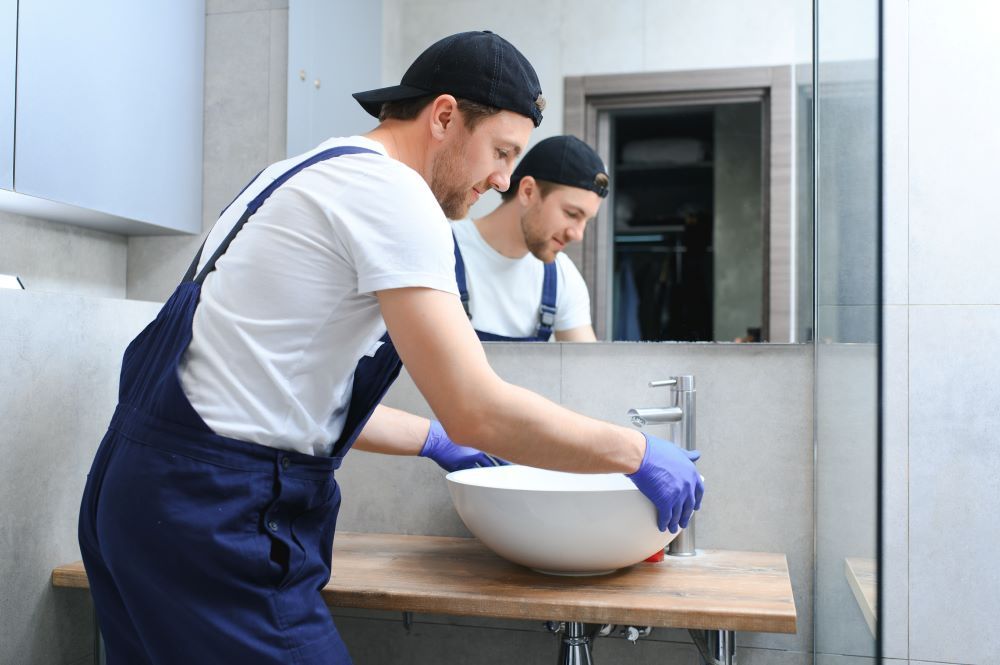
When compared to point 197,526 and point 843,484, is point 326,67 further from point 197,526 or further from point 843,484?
point 843,484

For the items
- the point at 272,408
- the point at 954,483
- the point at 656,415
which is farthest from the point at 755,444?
the point at 272,408

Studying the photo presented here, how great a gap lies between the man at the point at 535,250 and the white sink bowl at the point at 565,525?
452 mm

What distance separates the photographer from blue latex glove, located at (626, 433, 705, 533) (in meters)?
1.20

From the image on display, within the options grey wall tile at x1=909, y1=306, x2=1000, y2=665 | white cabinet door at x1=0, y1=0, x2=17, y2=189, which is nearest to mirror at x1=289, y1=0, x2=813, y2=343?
grey wall tile at x1=909, y1=306, x2=1000, y2=665

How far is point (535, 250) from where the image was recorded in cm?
172

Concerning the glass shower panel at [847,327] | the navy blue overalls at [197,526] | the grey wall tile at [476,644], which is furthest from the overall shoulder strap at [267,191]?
the grey wall tile at [476,644]

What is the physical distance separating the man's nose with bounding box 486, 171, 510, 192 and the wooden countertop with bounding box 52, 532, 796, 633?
0.61 metres

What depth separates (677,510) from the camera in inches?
49.5

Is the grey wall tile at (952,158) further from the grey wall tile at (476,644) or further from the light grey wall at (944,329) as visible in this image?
the grey wall tile at (476,644)

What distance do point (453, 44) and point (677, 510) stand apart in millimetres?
737

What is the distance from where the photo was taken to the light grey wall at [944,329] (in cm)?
159

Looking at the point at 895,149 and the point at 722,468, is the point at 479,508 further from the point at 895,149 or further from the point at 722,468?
the point at 895,149

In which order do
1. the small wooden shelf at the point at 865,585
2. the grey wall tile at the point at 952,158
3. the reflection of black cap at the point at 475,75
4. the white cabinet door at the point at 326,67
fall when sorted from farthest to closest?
1. the white cabinet door at the point at 326,67
2. the grey wall tile at the point at 952,158
3. the reflection of black cap at the point at 475,75
4. the small wooden shelf at the point at 865,585

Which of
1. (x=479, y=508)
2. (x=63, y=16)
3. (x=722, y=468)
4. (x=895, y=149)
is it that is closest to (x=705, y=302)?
(x=722, y=468)
